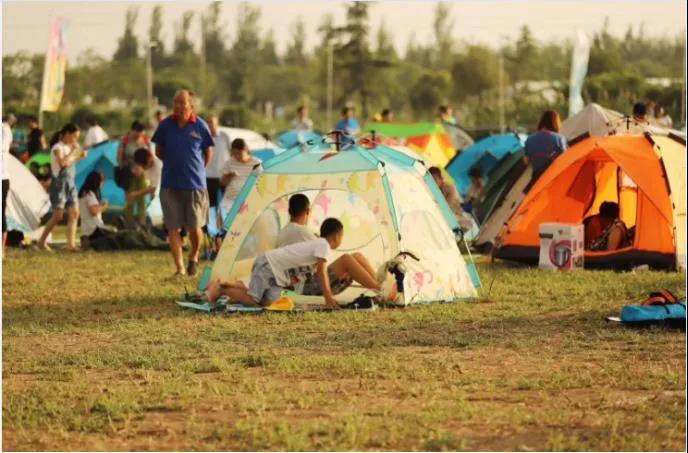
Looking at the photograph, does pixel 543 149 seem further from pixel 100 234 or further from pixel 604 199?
pixel 100 234

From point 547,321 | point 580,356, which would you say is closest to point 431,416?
point 580,356

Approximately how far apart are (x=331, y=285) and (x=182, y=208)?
272cm

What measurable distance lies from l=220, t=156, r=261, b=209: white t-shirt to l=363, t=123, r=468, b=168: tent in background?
32.6 ft

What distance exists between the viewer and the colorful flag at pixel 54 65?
104 ft

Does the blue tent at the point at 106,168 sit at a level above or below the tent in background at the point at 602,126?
below

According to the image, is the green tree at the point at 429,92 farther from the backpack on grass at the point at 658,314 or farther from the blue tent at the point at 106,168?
the backpack on grass at the point at 658,314

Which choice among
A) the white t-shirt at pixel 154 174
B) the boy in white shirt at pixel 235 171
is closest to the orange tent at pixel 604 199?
the boy in white shirt at pixel 235 171

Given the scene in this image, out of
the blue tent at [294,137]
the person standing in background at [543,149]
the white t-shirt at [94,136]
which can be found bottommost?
the blue tent at [294,137]

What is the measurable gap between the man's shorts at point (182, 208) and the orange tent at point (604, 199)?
345cm

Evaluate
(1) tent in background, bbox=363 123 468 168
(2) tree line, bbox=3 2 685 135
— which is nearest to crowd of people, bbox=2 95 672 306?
(1) tent in background, bbox=363 123 468 168

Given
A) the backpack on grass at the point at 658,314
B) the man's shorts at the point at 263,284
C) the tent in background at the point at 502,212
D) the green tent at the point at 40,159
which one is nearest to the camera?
the backpack on grass at the point at 658,314

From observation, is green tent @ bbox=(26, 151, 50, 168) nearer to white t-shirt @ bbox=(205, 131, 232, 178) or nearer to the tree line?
white t-shirt @ bbox=(205, 131, 232, 178)

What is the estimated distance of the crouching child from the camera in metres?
12.7

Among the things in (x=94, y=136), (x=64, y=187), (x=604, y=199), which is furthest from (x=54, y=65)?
(x=604, y=199)
